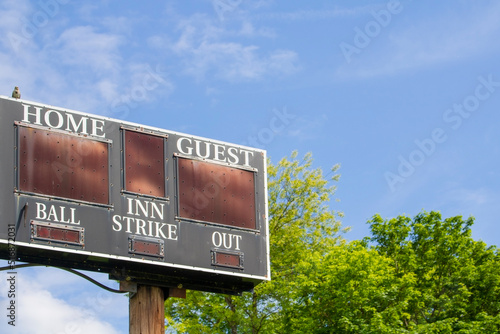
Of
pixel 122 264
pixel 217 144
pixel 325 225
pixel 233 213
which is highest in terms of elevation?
pixel 325 225

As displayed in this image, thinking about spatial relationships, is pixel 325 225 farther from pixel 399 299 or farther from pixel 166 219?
pixel 166 219

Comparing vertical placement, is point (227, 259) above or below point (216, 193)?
below

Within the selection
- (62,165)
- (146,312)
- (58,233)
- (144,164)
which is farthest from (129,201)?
(146,312)

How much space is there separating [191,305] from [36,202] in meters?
19.1

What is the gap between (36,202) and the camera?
13.9 m

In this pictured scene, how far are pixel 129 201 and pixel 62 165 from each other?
4.19 feet

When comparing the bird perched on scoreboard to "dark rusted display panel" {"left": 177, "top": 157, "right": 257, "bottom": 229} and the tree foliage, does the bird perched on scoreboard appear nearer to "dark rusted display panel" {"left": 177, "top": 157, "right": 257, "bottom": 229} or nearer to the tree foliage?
"dark rusted display panel" {"left": 177, "top": 157, "right": 257, "bottom": 229}

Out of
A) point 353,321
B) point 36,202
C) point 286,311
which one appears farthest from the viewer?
point 286,311

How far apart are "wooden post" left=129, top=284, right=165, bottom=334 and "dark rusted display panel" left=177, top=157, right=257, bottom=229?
1470mm

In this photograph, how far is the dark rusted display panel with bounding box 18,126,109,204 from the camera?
14102 millimetres

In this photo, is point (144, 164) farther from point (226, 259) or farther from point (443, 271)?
point (443, 271)

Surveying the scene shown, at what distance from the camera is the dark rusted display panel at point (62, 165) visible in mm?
14102

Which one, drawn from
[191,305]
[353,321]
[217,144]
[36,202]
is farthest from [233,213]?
[191,305]

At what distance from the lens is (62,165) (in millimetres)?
14430
